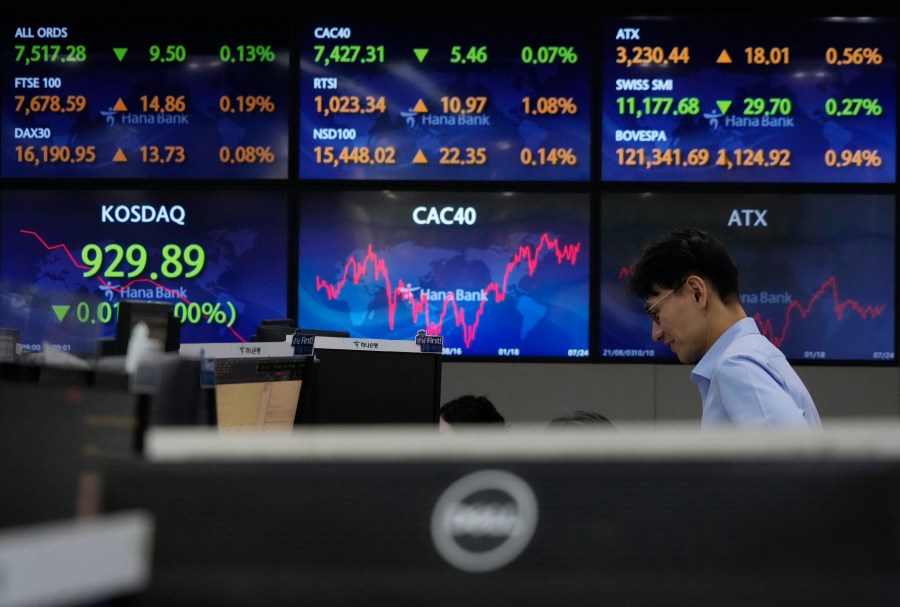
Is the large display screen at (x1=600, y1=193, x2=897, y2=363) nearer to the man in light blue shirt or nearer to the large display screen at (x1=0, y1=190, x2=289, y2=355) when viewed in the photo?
the large display screen at (x1=0, y1=190, x2=289, y2=355)

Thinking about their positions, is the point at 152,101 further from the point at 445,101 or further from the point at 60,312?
the point at 60,312

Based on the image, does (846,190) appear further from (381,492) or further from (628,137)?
(381,492)

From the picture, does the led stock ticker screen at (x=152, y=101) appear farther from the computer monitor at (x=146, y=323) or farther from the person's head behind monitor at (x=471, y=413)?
the computer monitor at (x=146, y=323)

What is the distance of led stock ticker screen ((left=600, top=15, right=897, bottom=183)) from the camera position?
147 inches

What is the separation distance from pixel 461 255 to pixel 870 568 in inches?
127

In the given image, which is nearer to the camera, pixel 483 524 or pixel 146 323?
pixel 483 524

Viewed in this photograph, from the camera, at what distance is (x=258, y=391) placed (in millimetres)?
1961

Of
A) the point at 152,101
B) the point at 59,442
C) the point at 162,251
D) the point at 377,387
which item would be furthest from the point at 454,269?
the point at 59,442

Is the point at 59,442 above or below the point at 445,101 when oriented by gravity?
below

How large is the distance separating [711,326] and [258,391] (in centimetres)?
97

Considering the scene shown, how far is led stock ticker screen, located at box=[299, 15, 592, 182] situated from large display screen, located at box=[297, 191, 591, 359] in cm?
12

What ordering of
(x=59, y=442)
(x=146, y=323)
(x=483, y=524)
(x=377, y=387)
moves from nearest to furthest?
(x=483, y=524), (x=59, y=442), (x=146, y=323), (x=377, y=387)

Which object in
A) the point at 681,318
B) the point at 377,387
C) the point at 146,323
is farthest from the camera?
the point at 377,387

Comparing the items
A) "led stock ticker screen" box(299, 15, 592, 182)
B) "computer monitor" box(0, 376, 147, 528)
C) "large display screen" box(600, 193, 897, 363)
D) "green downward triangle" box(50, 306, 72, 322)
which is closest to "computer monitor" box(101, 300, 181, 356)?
"green downward triangle" box(50, 306, 72, 322)
